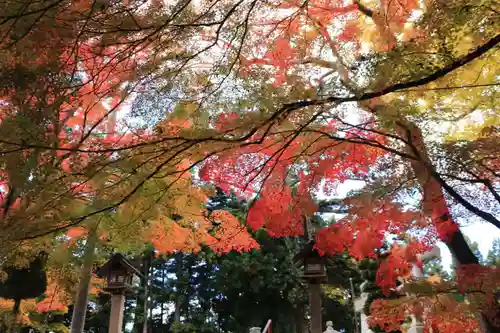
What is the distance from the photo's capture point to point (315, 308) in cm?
514

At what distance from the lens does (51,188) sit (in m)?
2.36

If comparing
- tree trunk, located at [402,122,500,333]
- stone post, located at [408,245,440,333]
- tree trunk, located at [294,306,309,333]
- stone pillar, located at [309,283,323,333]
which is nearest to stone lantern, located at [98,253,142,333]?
stone pillar, located at [309,283,323,333]

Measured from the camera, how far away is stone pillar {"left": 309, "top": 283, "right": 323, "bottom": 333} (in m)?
4.91

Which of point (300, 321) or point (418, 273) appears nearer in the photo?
point (418, 273)

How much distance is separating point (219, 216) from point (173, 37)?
188 inches

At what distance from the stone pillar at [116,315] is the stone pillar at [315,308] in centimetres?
321

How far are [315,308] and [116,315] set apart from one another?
11.2 feet

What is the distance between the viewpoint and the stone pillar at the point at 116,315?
20.9 feet

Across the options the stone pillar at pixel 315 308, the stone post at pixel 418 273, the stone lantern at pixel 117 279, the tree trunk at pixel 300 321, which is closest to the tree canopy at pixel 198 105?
the stone pillar at pixel 315 308

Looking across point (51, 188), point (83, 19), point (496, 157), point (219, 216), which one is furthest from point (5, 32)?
point (219, 216)

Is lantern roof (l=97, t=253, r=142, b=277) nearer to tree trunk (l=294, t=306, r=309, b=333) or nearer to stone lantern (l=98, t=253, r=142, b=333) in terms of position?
stone lantern (l=98, t=253, r=142, b=333)

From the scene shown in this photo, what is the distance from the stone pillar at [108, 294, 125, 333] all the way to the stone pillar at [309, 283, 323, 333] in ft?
10.5

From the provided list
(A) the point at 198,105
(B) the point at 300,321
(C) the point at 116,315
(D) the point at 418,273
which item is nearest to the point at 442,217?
(A) the point at 198,105

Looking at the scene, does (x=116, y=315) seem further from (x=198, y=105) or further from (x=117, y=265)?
(x=198, y=105)
